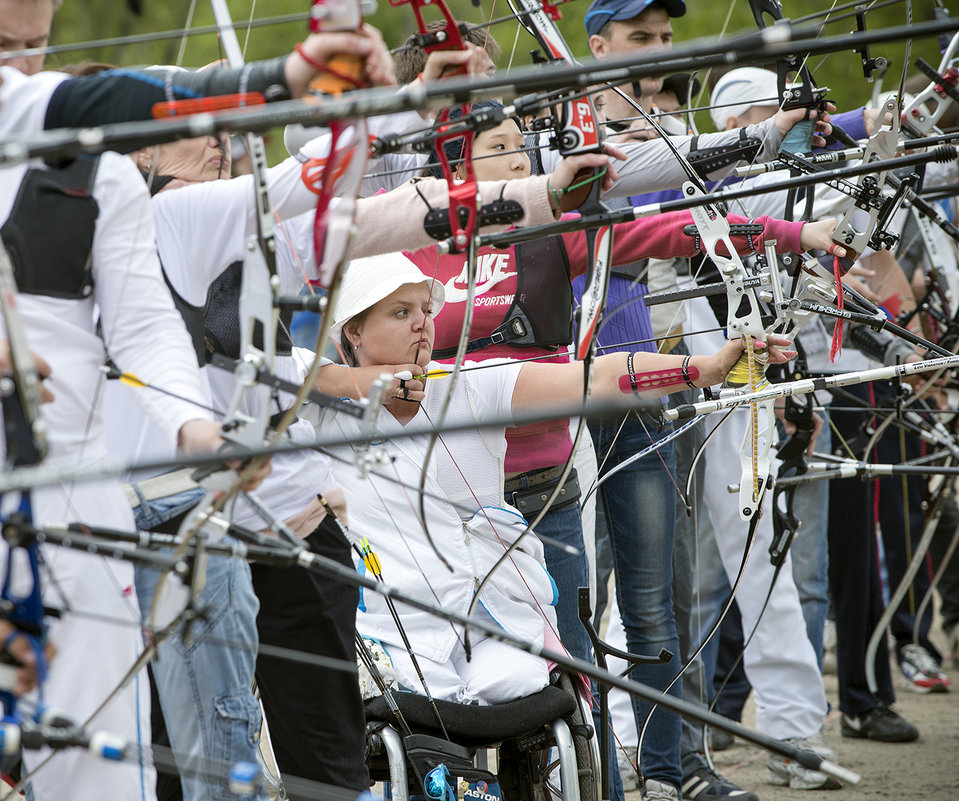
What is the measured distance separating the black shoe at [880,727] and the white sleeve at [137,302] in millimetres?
3286

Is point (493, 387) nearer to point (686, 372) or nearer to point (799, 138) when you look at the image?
point (686, 372)

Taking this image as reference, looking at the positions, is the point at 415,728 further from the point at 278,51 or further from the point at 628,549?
the point at 278,51

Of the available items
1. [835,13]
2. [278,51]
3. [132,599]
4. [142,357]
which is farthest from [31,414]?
[278,51]

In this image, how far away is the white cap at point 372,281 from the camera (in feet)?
8.98

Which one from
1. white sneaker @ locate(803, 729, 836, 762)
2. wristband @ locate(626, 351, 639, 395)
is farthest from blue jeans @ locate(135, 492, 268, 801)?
white sneaker @ locate(803, 729, 836, 762)

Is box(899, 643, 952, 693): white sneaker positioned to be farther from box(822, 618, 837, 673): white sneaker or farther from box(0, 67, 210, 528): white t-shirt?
box(0, 67, 210, 528): white t-shirt

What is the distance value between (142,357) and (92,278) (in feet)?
0.45

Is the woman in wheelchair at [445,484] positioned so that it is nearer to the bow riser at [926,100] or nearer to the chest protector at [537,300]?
the chest protector at [537,300]

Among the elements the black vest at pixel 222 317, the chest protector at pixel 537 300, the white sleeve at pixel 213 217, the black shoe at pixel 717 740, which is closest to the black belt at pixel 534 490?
the chest protector at pixel 537 300

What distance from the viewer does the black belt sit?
301cm

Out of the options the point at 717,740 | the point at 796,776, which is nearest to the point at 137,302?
the point at 796,776

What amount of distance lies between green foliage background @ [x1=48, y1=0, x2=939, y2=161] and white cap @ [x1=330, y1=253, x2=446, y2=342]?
5.31 m

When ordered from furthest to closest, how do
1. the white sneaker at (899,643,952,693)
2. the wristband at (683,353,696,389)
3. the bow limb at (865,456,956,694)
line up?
the white sneaker at (899,643,952,693)
the bow limb at (865,456,956,694)
the wristband at (683,353,696,389)

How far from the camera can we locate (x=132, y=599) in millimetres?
1921
